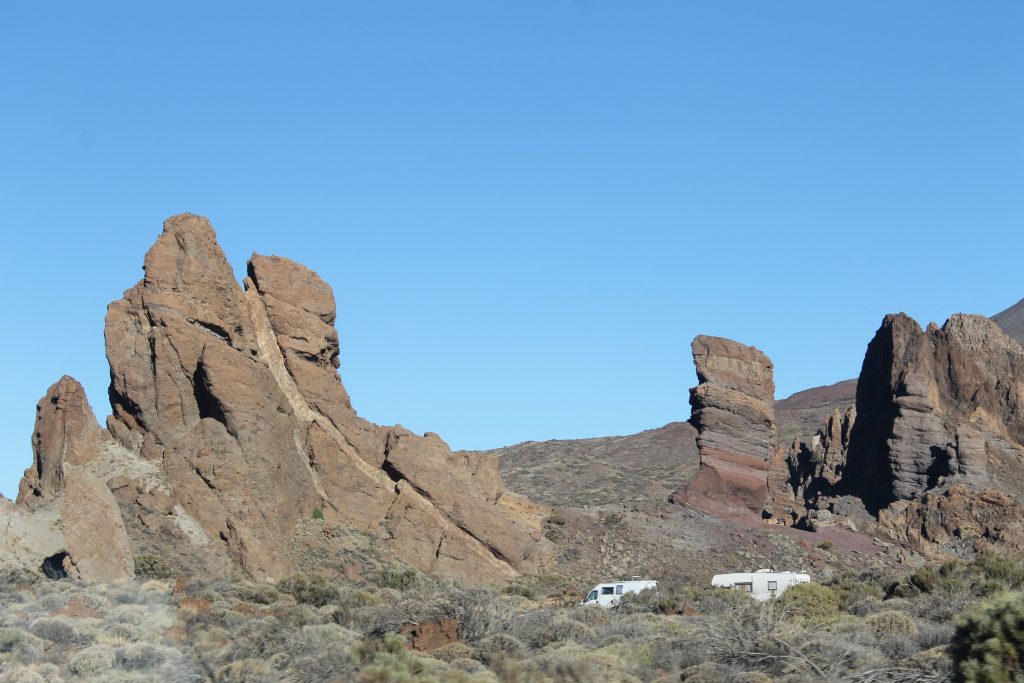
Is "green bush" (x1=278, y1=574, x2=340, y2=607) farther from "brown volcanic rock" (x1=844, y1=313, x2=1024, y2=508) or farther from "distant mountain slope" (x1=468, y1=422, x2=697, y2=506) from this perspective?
"distant mountain slope" (x1=468, y1=422, x2=697, y2=506)

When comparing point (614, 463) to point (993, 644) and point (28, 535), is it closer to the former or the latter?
point (28, 535)

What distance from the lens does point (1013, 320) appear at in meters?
178

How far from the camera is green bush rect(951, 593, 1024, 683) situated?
525 inches

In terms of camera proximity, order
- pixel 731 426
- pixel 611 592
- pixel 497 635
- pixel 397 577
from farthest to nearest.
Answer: pixel 731 426 → pixel 397 577 → pixel 611 592 → pixel 497 635

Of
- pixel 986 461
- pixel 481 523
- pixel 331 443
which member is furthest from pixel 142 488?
pixel 986 461

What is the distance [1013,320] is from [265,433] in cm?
15899

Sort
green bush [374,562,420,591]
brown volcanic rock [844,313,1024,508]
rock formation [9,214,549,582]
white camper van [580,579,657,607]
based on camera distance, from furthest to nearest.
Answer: brown volcanic rock [844,313,1024,508] → green bush [374,562,420,591] → rock formation [9,214,549,582] → white camper van [580,579,657,607]

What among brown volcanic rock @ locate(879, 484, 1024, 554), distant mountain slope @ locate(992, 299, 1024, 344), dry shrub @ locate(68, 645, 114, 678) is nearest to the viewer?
dry shrub @ locate(68, 645, 114, 678)

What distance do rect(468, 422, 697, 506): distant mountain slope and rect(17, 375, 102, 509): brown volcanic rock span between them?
38144 mm

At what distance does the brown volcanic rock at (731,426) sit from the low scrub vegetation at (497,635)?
65.6 ft

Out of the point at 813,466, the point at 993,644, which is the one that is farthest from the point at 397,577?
the point at 813,466

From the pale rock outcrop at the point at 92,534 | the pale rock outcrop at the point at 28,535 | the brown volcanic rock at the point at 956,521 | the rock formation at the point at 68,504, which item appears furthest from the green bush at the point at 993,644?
the brown volcanic rock at the point at 956,521

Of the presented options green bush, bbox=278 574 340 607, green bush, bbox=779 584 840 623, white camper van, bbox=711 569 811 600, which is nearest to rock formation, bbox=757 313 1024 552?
white camper van, bbox=711 569 811 600

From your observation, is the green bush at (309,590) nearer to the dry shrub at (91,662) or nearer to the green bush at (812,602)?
the dry shrub at (91,662)
